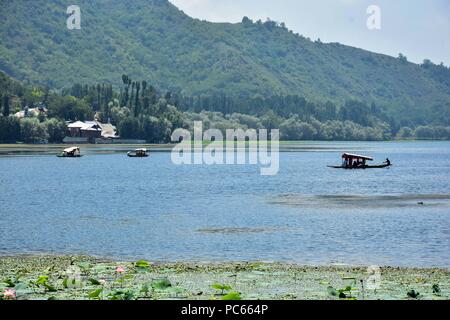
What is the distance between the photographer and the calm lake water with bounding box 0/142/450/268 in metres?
53.2

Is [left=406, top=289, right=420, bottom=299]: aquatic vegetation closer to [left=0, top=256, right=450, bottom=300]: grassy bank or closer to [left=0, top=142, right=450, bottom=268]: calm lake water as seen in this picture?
[left=0, top=256, right=450, bottom=300]: grassy bank

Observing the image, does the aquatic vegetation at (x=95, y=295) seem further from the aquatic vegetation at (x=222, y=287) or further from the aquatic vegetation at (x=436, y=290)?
the aquatic vegetation at (x=436, y=290)

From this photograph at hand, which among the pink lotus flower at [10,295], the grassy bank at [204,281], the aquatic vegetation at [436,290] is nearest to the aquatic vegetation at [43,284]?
the grassy bank at [204,281]

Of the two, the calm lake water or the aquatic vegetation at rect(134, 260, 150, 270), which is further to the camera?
the calm lake water

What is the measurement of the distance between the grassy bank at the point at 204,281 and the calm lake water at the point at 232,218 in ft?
14.8

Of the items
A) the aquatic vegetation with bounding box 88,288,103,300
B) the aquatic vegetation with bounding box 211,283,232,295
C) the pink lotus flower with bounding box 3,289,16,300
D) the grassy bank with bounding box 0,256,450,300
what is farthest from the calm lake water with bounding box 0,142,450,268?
the pink lotus flower with bounding box 3,289,16,300

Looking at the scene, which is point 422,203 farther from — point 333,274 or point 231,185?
point 333,274

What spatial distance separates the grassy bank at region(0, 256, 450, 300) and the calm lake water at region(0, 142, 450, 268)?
14.8 ft

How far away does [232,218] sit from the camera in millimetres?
75312

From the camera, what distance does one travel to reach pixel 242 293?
35.4 meters

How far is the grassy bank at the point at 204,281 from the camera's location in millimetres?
34594

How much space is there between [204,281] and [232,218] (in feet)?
117

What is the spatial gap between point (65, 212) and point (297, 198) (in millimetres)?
29044

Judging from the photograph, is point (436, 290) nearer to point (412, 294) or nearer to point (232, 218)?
point (412, 294)
